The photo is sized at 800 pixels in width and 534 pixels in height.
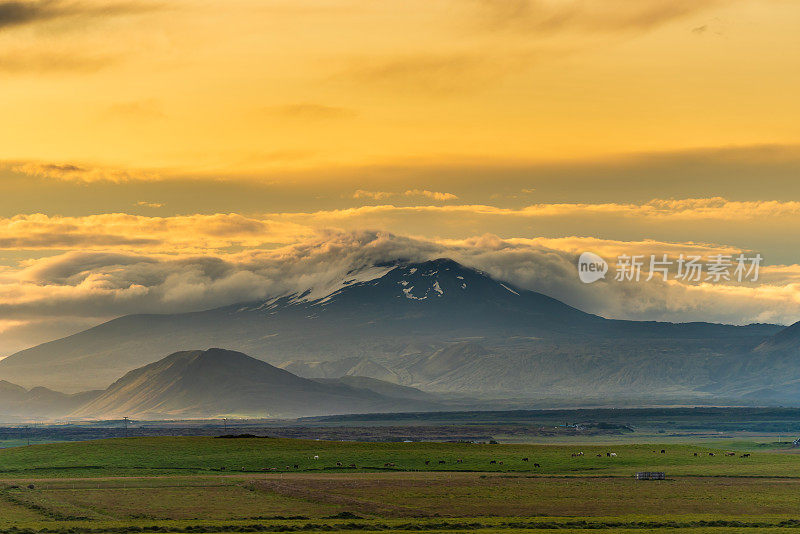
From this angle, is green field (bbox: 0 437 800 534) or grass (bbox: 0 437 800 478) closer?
green field (bbox: 0 437 800 534)

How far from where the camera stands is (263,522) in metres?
112

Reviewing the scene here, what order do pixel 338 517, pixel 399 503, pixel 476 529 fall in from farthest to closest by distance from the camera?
pixel 399 503
pixel 338 517
pixel 476 529

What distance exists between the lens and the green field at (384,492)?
112 metres

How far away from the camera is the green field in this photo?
366ft

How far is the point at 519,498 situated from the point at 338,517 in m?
25.6

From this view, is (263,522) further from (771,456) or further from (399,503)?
(771,456)

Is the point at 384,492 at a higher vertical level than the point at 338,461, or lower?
higher

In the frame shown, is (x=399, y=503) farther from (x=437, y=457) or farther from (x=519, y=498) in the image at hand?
(x=437, y=457)

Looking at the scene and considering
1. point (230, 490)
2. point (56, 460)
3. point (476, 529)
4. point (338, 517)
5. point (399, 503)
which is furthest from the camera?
point (56, 460)

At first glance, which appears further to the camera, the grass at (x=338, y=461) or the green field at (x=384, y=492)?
the grass at (x=338, y=461)

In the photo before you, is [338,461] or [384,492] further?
[338,461]

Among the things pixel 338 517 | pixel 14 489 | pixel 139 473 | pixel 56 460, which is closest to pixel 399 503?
pixel 338 517

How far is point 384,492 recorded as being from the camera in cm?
13962

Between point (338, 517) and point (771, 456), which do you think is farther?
point (771, 456)
